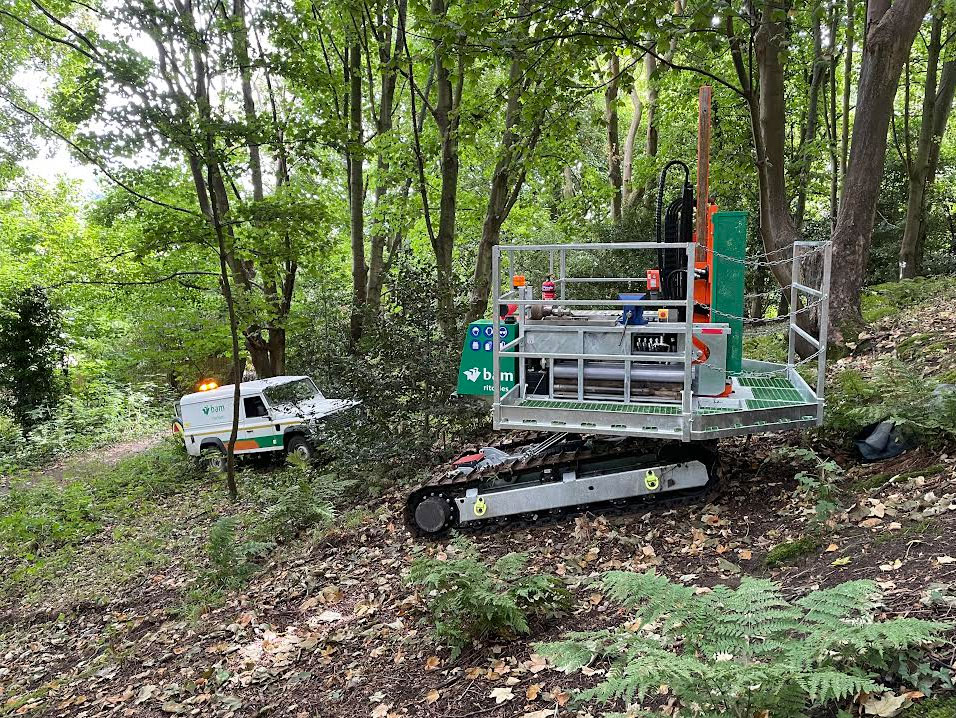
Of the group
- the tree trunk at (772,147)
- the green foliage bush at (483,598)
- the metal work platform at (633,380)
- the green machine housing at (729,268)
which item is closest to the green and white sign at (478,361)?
the metal work platform at (633,380)

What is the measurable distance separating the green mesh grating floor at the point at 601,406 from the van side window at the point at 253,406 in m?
8.79

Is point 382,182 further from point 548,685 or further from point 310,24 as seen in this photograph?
point 548,685

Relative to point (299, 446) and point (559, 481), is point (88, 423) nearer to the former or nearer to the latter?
point (299, 446)

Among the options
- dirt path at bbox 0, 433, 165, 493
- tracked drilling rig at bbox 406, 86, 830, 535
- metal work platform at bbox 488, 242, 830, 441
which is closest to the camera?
metal work platform at bbox 488, 242, 830, 441

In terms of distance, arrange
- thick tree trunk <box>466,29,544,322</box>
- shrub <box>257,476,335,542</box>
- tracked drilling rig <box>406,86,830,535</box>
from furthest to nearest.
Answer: thick tree trunk <box>466,29,544,322</box> → shrub <box>257,476,335,542</box> → tracked drilling rig <box>406,86,830,535</box>

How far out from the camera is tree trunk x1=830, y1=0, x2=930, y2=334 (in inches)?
355

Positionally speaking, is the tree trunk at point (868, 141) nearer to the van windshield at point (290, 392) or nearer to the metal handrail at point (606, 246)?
the metal handrail at point (606, 246)

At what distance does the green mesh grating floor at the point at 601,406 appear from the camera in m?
6.37

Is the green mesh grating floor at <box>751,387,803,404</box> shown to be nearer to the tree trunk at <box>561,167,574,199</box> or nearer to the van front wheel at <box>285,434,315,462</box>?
the van front wheel at <box>285,434,315,462</box>

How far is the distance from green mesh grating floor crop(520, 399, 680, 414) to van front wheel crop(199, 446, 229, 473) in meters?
9.69

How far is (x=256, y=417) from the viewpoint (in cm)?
1411

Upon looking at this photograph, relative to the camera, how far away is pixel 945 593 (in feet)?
11.9

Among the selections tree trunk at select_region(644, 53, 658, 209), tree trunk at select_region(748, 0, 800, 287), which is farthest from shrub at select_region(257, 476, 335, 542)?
tree trunk at select_region(644, 53, 658, 209)

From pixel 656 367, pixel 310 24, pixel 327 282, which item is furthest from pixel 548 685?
pixel 327 282
